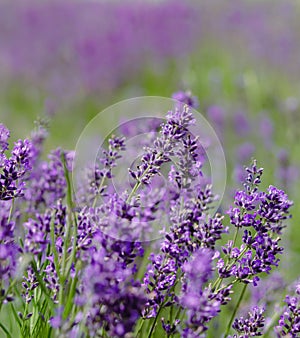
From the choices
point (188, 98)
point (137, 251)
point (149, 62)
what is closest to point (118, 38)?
point (149, 62)

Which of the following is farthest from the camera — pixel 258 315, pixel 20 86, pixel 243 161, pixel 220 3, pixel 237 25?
pixel 220 3

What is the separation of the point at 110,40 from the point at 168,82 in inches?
44.1

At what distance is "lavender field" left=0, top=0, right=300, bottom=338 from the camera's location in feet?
4.23

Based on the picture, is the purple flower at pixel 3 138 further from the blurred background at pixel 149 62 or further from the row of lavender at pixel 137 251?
the blurred background at pixel 149 62

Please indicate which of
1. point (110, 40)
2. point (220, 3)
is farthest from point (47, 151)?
point (220, 3)

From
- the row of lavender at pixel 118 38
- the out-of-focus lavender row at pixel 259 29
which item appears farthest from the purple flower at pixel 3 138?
the out-of-focus lavender row at pixel 259 29

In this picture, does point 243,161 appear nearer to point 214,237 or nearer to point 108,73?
point 214,237

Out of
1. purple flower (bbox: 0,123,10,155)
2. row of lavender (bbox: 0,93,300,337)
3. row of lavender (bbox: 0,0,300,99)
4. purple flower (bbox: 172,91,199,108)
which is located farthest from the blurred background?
purple flower (bbox: 0,123,10,155)

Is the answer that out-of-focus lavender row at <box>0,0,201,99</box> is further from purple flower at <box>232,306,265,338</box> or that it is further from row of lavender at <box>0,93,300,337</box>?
purple flower at <box>232,306,265,338</box>

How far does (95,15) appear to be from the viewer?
30.8 feet

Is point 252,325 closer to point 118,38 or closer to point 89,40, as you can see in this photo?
point 89,40

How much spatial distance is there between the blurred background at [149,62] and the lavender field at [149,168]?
0.03m

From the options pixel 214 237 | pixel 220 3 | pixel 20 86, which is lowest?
pixel 214 237

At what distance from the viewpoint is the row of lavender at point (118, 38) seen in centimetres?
745
